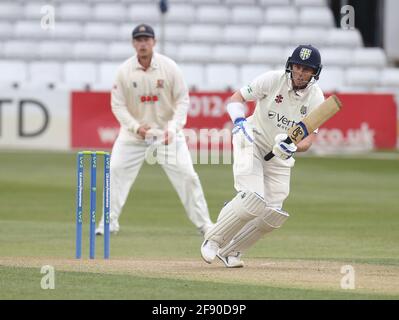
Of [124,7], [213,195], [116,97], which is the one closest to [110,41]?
[124,7]

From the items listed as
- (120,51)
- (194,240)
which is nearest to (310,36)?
(120,51)

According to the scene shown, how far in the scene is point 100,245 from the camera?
36.6 feet

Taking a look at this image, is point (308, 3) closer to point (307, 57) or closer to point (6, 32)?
point (6, 32)

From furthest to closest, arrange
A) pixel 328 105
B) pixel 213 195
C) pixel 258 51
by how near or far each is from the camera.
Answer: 1. pixel 258 51
2. pixel 213 195
3. pixel 328 105

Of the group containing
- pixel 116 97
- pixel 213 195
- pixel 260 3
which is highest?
pixel 260 3

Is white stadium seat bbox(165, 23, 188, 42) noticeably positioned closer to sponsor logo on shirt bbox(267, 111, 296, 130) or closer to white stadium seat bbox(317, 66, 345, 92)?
white stadium seat bbox(317, 66, 345, 92)

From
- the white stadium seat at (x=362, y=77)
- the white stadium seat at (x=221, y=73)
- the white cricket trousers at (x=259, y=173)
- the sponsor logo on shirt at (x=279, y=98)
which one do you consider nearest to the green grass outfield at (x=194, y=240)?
the white cricket trousers at (x=259, y=173)

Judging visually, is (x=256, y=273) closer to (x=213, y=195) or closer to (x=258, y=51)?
(x=213, y=195)

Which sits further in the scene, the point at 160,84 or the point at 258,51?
the point at 258,51

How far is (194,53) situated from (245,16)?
1510mm

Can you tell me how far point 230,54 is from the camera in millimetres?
23625

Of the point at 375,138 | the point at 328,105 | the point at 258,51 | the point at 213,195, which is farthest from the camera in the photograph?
the point at 258,51

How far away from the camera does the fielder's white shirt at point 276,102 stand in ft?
28.6

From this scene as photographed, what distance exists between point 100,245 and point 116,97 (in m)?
1.55
